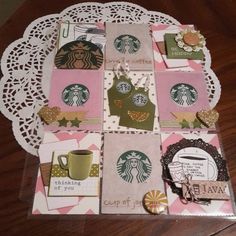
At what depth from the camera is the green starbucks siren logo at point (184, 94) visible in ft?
3.03

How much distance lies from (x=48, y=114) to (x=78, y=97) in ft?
0.30

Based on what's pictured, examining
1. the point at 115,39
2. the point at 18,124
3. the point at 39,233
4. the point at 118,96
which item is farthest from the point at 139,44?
the point at 39,233

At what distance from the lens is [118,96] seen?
0.93m

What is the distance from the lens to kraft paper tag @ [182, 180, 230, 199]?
2.54 ft

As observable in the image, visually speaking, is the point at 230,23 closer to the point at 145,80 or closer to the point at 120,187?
the point at 145,80

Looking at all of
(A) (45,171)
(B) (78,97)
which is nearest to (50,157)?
(A) (45,171)

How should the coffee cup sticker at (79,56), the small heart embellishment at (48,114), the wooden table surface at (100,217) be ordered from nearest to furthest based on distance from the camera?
the wooden table surface at (100,217) < the small heart embellishment at (48,114) < the coffee cup sticker at (79,56)

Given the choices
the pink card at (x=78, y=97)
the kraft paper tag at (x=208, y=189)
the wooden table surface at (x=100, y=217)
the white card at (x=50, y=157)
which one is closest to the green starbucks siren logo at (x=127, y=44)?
the pink card at (x=78, y=97)

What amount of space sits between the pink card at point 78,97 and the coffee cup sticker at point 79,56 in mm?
19

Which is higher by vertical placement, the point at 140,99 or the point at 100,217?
the point at 140,99

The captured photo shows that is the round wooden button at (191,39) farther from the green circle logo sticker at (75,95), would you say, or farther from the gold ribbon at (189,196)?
the gold ribbon at (189,196)

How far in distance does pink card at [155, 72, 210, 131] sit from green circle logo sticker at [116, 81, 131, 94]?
3.0 inches

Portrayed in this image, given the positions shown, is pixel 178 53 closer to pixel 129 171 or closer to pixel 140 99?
pixel 140 99

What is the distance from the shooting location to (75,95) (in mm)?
920
